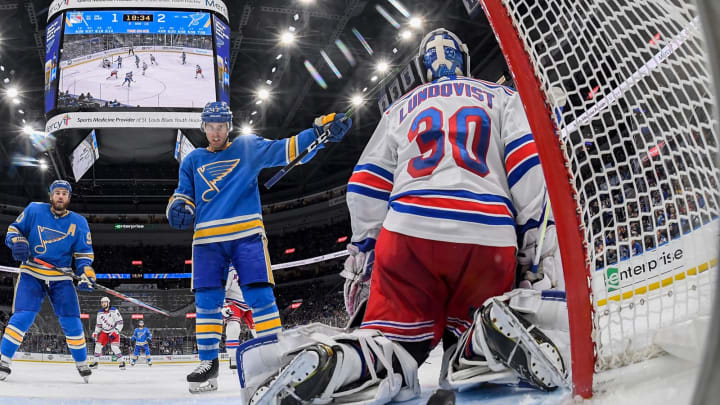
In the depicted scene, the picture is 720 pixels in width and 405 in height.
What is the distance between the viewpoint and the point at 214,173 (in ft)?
9.57

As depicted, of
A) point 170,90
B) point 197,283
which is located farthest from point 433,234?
point 170,90

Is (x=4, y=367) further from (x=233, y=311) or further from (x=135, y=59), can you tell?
(x=135, y=59)

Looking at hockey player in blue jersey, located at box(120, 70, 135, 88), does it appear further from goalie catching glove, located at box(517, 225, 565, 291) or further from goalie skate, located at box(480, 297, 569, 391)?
goalie skate, located at box(480, 297, 569, 391)

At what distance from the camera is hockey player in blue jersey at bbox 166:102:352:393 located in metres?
2.70

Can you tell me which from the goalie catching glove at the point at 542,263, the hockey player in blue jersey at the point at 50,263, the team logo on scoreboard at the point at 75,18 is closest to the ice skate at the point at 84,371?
the hockey player in blue jersey at the point at 50,263

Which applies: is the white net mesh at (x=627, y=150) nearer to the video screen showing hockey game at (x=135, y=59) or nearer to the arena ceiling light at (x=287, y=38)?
the video screen showing hockey game at (x=135, y=59)

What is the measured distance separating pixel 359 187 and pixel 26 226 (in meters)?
2.85

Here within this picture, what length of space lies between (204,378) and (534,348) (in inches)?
78.2

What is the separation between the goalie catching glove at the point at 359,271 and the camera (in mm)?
1628

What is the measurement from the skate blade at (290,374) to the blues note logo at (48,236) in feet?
10.1

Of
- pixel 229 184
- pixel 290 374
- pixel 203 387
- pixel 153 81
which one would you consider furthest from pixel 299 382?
pixel 153 81

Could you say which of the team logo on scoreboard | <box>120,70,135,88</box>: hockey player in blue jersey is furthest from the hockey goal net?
the team logo on scoreboard

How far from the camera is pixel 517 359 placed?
1084 millimetres

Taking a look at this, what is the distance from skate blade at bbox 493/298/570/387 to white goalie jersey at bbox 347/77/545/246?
342mm
